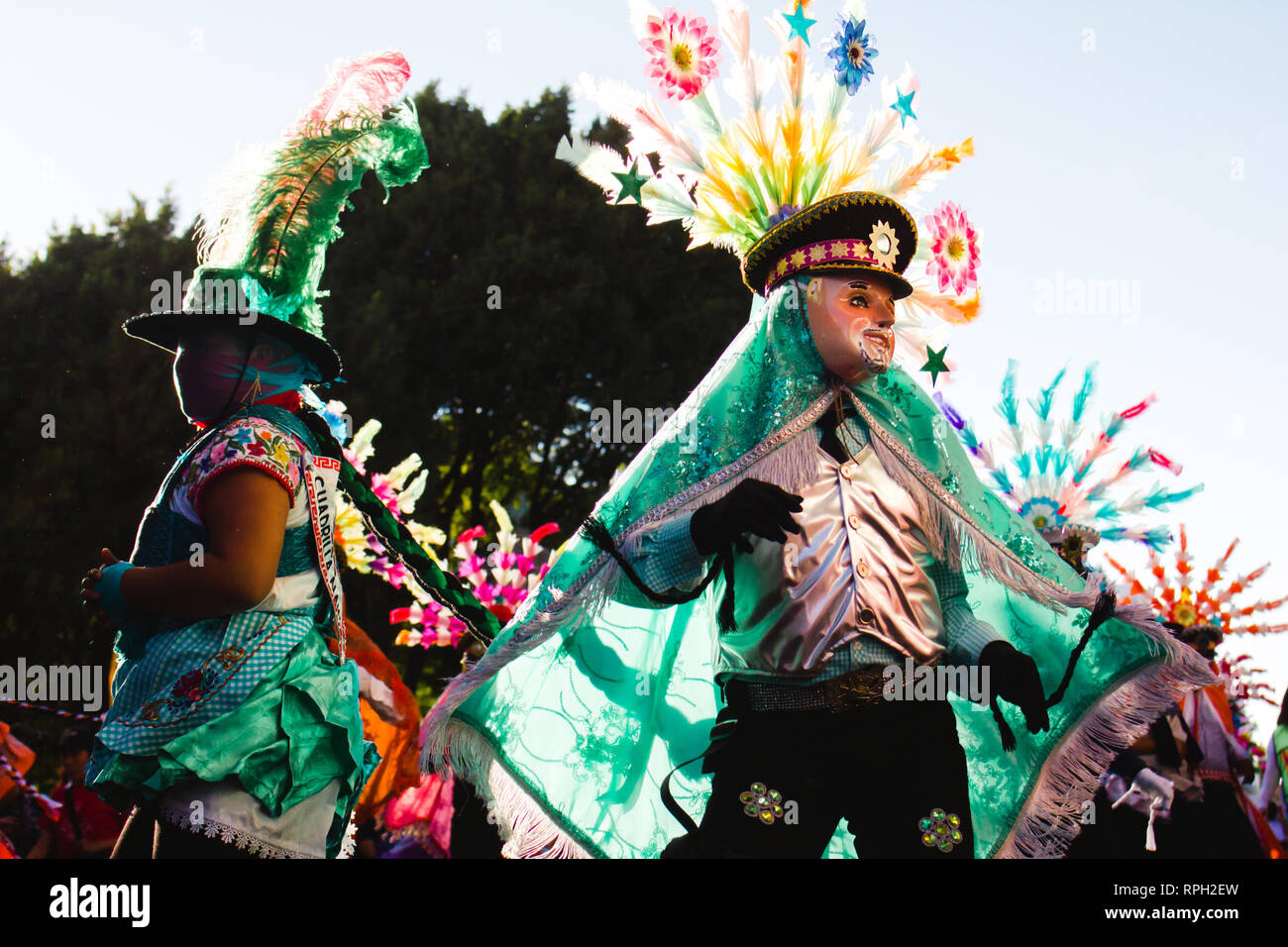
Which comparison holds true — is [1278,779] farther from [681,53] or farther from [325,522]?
[325,522]

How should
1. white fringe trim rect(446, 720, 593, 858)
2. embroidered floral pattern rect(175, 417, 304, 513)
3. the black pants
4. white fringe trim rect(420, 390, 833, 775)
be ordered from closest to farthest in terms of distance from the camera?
embroidered floral pattern rect(175, 417, 304, 513) < the black pants < white fringe trim rect(420, 390, 833, 775) < white fringe trim rect(446, 720, 593, 858)

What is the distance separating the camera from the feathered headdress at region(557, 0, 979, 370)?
11.0ft

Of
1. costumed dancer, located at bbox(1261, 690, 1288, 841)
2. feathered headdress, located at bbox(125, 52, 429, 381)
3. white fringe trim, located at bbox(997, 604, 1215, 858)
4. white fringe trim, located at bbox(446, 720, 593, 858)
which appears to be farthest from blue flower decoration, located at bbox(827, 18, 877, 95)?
costumed dancer, located at bbox(1261, 690, 1288, 841)

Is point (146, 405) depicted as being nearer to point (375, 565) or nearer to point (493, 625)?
point (375, 565)

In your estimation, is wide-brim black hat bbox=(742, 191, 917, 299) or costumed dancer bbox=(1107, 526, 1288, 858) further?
costumed dancer bbox=(1107, 526, 1288, 858)

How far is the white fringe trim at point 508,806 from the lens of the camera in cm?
307

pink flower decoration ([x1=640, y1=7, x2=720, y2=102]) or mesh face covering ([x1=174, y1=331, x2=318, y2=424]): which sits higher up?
pink flower decoration ([x1=640, y1=7, x2=720, y2=102])

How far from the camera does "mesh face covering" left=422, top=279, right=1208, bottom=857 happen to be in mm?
2979

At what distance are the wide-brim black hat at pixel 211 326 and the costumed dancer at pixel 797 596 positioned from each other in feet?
3.04

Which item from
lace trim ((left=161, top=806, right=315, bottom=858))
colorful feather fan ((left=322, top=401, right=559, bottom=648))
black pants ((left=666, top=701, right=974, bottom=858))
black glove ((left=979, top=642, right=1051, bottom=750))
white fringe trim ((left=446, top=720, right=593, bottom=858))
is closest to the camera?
lace trim ((left=161, top=806, right=315, bottom=858))

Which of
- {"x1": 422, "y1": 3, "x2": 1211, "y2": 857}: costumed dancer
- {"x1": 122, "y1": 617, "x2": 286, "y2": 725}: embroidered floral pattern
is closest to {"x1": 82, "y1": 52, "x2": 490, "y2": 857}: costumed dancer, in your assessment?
{"x1": 122, "y1": 617, "x2": 286, "y2": 725}: embroidered floral pattern

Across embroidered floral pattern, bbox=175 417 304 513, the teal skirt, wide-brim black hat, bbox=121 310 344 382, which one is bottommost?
the teal skirt

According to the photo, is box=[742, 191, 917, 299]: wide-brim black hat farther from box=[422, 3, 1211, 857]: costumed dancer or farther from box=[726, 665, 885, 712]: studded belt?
box=[726, 665, 885, 712]: studded belt
